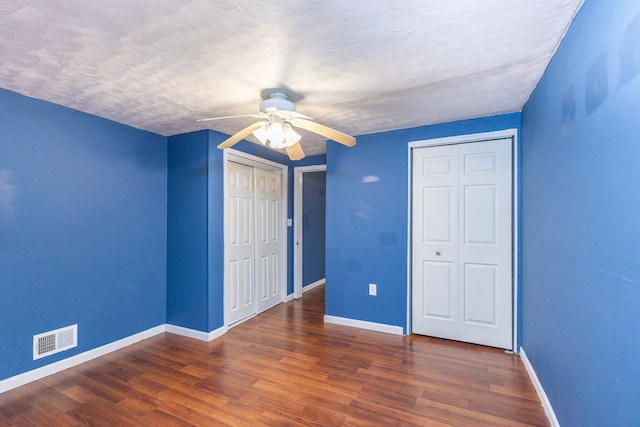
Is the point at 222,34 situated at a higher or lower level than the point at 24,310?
higher

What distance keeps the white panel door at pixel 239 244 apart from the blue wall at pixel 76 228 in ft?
2.48

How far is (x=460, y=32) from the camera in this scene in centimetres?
151

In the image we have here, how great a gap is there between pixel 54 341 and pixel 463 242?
3.85 m

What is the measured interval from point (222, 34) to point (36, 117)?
199 cm

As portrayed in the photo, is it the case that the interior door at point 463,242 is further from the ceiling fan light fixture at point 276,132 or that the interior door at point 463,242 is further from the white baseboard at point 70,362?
the white baseboard at point 70,362

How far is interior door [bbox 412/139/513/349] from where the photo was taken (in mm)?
2859

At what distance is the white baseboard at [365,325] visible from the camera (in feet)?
10.7

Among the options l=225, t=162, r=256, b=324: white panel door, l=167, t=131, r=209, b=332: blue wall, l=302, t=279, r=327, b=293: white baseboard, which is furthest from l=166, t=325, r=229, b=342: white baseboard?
l=302, t=279, r=327, b=293: white baseboard

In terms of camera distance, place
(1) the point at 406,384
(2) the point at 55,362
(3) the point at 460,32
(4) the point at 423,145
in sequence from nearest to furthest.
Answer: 1. (3) the point at 460,32
2. (1) the point at 406,384
3. (2) the point at 55,362
4. (4) the point at 423,145

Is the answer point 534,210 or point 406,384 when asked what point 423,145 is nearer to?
point 534,210

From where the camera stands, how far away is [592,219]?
50.6 inches

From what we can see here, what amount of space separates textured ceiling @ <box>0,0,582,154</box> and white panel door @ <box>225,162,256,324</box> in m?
1.14

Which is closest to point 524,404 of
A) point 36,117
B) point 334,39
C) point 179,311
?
point 334,39

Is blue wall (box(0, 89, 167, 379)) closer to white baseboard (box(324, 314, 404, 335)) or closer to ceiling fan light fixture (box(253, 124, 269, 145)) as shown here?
ceiling fan light fixture (box(253, 124, 269, 145))
